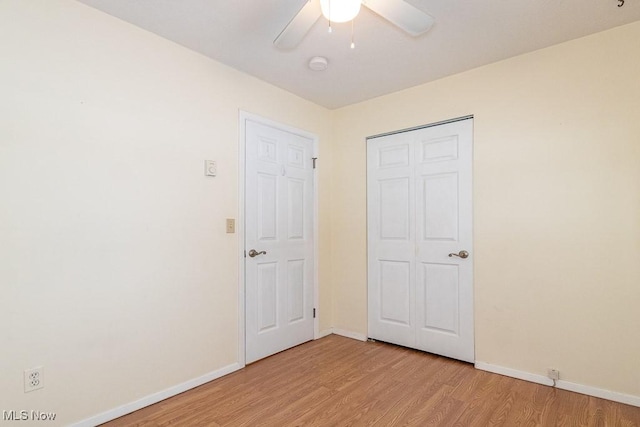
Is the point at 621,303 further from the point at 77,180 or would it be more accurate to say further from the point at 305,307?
the point at 77,180

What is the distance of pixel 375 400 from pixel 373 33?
2.54 metres

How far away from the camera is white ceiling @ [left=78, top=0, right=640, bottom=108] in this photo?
2059 mm

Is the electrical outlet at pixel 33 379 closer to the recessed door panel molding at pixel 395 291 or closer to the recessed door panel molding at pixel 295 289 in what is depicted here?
the recessed door panel molding at pixel 295 289

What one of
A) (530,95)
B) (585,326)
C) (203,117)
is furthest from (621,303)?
(203,117)

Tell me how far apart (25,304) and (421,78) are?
328 centimetres

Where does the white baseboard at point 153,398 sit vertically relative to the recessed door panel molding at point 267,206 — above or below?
below

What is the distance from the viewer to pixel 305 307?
3.49 meters

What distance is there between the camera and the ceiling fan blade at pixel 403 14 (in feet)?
5.28

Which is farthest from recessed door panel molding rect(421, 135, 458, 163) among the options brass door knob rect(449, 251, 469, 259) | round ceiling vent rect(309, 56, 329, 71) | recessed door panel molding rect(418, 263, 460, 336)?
round ceiling vent rect(309, 56, 329, 71)

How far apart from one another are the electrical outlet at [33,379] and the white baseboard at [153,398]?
328 millimetres

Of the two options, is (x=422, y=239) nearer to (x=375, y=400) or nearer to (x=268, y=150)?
(x=375, y=400)

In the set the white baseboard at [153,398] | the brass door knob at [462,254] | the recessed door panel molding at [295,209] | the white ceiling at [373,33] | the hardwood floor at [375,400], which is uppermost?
the white ceiling at [373,33]

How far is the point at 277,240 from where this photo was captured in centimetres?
323

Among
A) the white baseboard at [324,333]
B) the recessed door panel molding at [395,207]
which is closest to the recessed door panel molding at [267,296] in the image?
the white baseboard at [324,333]
